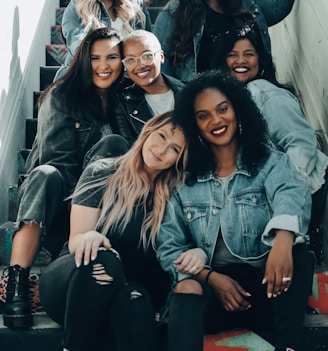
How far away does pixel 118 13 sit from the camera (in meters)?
4.03

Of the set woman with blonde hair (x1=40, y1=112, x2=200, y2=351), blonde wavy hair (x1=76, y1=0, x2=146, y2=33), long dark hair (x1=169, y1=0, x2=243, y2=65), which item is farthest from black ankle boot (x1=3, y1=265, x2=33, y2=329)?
blonde wavy hair (x1=76, y1=0, x2=146, y2=33)

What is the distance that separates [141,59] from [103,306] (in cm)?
124

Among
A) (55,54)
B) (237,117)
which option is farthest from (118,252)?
(55,54)

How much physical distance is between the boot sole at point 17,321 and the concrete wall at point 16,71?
0.81 m

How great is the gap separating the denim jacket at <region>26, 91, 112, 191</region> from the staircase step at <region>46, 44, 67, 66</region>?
153 cm

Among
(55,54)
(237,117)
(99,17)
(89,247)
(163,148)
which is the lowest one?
(89,247)

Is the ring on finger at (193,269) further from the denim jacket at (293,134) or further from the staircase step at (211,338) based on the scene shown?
the denim jacket at (293,134)

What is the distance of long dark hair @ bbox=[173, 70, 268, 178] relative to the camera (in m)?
2.72

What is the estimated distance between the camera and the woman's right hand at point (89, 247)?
247 centimetres

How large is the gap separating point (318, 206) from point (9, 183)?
146 cm

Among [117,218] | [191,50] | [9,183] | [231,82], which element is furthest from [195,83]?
[9,183]

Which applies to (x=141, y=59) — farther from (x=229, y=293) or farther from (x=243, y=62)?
(x=229, y=293)

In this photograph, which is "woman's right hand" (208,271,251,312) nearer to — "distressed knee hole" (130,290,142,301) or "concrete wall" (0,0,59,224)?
"distressed knee hole" (130,290,142,301)

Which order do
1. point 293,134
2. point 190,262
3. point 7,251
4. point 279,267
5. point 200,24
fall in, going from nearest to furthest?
point 279,267 → point 190,262 → point 293,134 → point 7,251 → point 200,24
